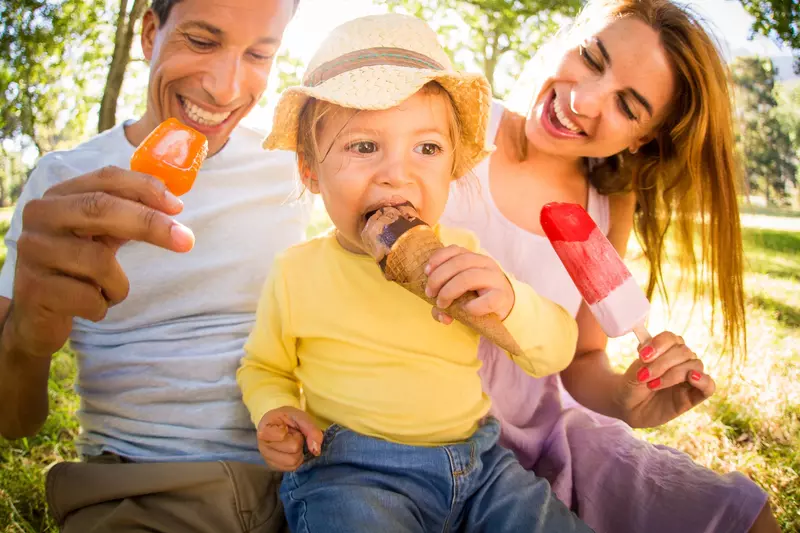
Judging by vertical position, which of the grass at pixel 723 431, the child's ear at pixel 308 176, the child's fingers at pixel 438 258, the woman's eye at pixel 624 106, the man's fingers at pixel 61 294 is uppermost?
the woman's eye at pixel 624 106

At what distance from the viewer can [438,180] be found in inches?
75.6

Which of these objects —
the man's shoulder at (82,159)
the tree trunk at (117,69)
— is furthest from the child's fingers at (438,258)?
the tree trunk at (117,69)

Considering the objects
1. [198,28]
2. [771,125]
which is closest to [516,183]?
[198,28]

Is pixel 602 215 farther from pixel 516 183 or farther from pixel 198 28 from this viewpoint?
pixel 198 28

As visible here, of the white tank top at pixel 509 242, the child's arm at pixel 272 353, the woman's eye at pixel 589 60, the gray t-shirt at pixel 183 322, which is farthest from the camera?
the white tank top at pixel 509 242

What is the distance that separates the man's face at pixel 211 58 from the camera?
2352 millimetres

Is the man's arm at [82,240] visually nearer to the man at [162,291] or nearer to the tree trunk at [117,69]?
the man at [162,291]

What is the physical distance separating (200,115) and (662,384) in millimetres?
1952

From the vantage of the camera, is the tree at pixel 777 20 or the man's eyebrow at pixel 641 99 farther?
the tree at pixel 777 20

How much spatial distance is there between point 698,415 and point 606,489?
5.77 ft

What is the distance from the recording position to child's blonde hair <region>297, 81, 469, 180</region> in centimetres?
195

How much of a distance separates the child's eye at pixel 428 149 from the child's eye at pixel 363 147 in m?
0.13

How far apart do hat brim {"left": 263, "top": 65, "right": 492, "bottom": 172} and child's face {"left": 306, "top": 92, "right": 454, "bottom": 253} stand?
7 centimetres

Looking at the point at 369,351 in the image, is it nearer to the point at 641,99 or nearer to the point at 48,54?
the point at 641,99
